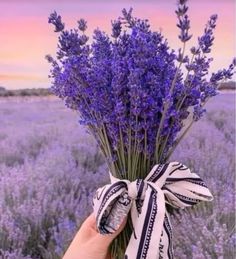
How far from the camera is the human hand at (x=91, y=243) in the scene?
752 mm

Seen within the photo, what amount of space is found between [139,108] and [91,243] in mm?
231

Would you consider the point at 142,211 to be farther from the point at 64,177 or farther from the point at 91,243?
the point at 64,177

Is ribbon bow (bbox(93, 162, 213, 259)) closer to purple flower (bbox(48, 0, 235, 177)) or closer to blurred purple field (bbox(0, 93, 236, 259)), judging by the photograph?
purple flower (bbox(48, 0, 235, 177))

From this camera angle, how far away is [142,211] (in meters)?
0.73

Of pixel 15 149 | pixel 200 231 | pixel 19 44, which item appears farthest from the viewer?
pixel 15 149

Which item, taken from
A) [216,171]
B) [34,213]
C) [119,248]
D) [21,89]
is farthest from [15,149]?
[119,248]

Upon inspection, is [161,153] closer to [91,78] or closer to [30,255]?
[91,78]

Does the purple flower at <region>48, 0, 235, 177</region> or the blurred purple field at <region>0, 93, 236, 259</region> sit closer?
the purple flower at <region>48, 0, 235, 177</region>

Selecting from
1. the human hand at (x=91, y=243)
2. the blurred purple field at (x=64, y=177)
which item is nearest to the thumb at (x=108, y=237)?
the human hand at (x=91, y=243)

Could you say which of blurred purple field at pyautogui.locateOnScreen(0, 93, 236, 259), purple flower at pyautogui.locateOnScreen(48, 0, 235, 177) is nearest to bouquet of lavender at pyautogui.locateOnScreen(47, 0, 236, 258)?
purple flower at pyautogui.locateOnScreen(48, 0, 235, 177)

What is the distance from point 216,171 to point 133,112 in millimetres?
807

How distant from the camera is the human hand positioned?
2.47 ft

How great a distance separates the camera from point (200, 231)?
1101 millimetres

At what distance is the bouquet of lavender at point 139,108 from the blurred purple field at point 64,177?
0.88ft
